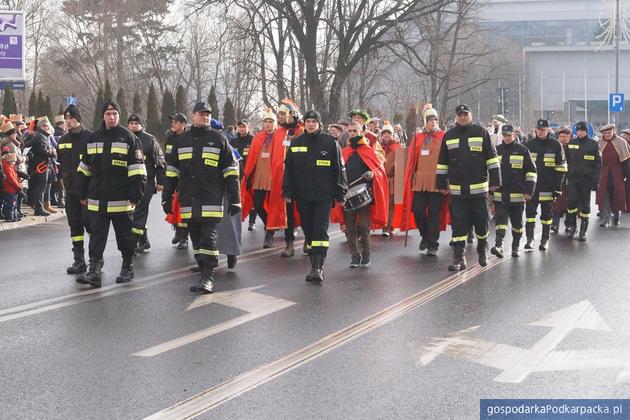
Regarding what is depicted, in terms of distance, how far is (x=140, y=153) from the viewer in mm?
10844

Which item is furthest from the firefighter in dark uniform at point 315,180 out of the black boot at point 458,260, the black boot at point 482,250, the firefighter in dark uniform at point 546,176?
the firefighter in dark uniform at point 546,176

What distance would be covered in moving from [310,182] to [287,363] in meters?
4.36

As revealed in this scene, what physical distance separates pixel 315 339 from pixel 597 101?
10102 centimetres

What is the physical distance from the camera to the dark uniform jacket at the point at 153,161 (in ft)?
43.9

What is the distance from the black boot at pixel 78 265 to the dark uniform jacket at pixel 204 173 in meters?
2.10

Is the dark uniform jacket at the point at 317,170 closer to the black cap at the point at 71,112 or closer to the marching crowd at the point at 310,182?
the marching crowd at the point at 310,182

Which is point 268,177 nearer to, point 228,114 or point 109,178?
point 109,178

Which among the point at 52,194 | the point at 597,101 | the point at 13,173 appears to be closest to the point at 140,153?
the point at 13,173

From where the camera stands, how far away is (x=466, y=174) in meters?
12.0

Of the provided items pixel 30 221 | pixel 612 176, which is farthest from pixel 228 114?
pixel 612 176

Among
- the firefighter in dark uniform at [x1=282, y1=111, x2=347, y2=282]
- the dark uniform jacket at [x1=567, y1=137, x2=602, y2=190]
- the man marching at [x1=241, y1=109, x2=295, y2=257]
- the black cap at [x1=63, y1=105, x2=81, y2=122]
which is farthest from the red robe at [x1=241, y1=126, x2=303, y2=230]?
the dark uniform jacket at [x1=567, y1=137, x2=602, y2=190]

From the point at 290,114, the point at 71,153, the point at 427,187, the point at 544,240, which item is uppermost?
the point at 290,114

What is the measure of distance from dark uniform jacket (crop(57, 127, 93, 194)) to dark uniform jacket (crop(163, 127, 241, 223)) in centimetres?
184

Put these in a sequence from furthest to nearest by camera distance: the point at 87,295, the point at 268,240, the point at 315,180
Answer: the point at 268,240, the point at 315,180, the point at 87,295
